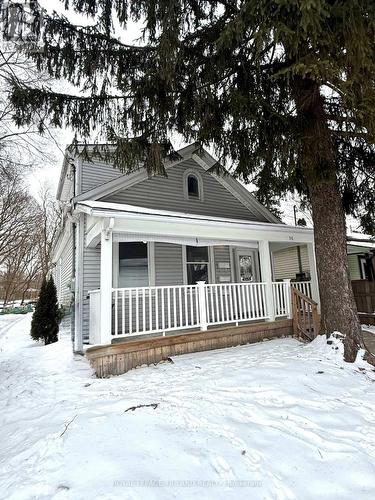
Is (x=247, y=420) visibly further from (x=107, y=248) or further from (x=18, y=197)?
(x=18, y=197)

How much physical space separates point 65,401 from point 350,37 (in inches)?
238

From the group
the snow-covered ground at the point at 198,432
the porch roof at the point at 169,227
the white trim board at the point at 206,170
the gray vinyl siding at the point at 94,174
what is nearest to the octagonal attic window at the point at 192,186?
the white trim board at the point at 206,170

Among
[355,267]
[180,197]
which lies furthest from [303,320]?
[355,267]

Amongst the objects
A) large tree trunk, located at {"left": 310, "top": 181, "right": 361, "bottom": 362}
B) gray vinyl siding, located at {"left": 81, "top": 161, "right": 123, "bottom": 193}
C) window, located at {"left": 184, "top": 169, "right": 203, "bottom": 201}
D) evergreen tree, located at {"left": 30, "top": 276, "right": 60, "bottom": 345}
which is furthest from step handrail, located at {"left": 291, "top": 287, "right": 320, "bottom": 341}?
evergreen tree, located at {"left": 30, "top": 276, "right": 60, "bottom": 345}

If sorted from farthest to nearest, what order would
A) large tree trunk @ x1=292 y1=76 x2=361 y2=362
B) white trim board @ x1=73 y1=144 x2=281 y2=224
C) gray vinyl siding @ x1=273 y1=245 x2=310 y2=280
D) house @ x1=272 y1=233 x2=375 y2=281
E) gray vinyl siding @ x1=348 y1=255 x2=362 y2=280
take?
gray vinyl siding @ x1=273 y1=245 x2=310 y2=280 → gray vinyl siding @ x1=348 y1=255 x2=362 y2=280 → house @ x1=272 y1=233 x2=375 y2=281 → white trim board @ x1=73 y1=144 x2=281 y2=224 → large tree trunk @ x1=292 y1=76 x2=361 y2=362

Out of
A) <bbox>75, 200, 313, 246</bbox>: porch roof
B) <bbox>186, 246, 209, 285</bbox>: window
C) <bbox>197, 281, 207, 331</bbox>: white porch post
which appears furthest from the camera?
<bbox>186, 246, 209, 285</bbox>: window

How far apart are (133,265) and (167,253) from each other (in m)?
1.11

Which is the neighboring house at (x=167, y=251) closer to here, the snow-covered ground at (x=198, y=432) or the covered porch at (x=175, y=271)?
the covered porch at (x=175, y=271)

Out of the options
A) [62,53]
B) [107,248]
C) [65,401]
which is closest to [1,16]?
[62,53]

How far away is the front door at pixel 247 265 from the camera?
10.3 meters

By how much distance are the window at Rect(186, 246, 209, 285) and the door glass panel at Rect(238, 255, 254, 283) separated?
1486mm

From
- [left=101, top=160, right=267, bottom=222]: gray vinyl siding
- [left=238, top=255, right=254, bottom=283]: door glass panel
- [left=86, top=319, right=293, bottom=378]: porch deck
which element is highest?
[left=101, top=160, right=267, bottom=222]: gray vinyl siding

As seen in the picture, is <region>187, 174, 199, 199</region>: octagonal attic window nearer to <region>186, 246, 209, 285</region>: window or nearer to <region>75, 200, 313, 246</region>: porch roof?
<region>186, 246, 209, 285</region>: window

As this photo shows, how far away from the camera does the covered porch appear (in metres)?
5.76
